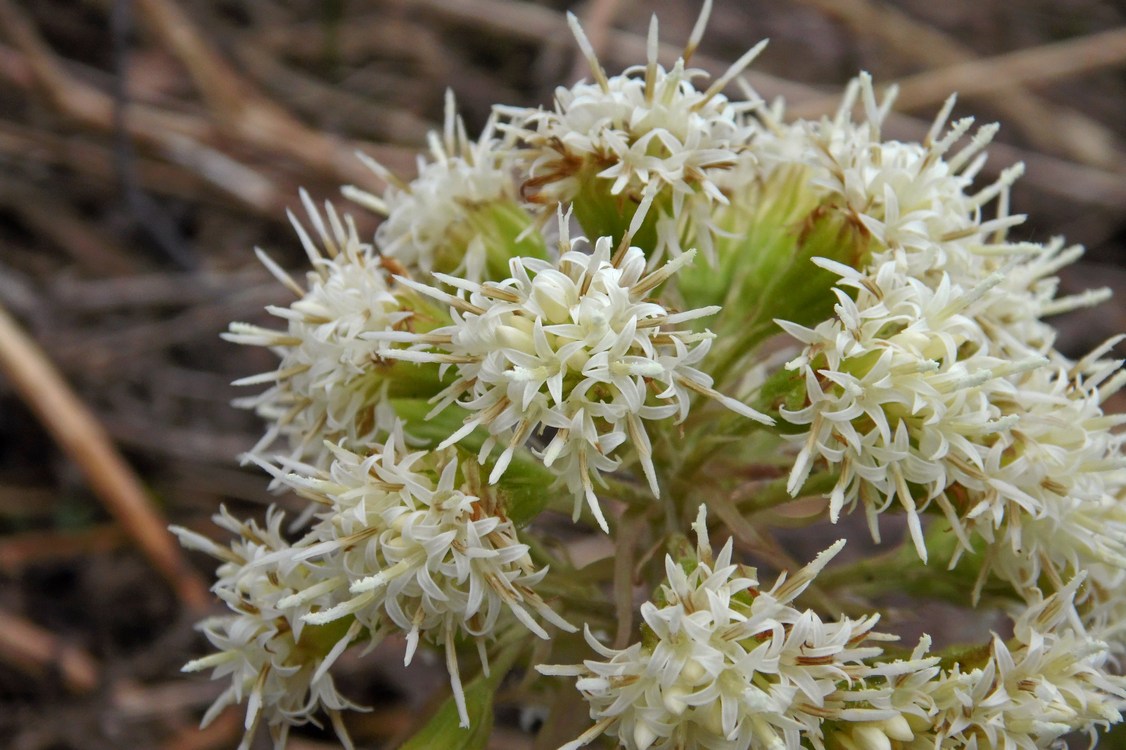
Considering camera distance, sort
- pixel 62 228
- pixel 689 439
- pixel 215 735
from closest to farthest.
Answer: pixel 689 439 < pixel 215 735 < pixel 62 228

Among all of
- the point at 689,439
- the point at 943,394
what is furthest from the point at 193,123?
the point at 943,394

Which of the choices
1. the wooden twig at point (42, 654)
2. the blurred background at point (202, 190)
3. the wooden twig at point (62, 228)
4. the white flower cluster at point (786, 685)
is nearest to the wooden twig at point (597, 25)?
the blurred background at point (202, 190)

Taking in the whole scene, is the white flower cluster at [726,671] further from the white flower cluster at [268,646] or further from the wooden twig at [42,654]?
the wooden twig at [42,654]

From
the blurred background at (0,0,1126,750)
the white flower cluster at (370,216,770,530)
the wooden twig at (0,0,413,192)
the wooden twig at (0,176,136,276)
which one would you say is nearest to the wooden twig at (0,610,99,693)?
the blurred background at (0,0,1126,750)

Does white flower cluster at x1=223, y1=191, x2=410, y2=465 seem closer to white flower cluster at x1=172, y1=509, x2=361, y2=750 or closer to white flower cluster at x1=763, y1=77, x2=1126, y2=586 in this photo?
white flower cluster at x1=172, y1=509, x2=361, y2=750

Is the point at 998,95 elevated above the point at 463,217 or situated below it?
below

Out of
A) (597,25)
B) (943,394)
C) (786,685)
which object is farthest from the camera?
(597,25)

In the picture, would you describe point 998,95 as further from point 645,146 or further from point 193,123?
point 193,123
